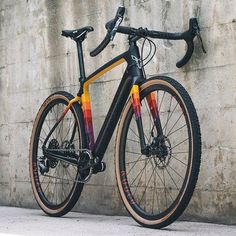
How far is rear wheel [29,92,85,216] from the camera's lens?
18.9ft

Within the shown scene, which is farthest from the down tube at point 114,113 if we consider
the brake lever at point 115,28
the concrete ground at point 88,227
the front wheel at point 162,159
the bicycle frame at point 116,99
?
the concrete ground at point 88,227

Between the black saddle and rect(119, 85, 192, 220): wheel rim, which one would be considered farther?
the black saddle

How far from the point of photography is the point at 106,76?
5.99 m

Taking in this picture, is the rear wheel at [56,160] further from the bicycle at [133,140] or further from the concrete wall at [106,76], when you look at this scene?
the concrete wall at [106,76]

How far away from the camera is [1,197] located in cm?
717

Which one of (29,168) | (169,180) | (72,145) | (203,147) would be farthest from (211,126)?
(29,168)

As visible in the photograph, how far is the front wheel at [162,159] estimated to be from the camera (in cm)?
454

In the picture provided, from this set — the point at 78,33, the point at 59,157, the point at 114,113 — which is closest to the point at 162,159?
A: the point at 114,113

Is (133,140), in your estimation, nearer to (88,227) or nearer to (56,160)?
(56,160)

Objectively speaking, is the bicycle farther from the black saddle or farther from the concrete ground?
the concrete ground

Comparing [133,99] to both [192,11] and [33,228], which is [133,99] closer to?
[192,11]

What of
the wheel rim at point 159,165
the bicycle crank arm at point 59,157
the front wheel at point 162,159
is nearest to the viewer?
the front wheel at point 162,159

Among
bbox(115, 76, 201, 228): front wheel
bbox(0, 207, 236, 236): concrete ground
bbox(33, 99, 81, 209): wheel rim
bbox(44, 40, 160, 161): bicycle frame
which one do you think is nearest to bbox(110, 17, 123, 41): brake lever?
bbox(44, 40, 160, 161): bicycle frame

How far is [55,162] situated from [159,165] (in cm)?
103
